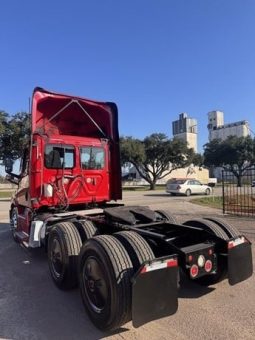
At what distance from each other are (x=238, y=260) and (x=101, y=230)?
2.33 meters

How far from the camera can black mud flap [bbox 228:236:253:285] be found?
470 centimetres

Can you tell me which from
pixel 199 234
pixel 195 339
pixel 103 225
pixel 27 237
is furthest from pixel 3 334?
pixel 27 237

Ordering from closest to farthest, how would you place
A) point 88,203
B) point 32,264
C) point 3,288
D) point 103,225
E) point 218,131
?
point 3,288 < point 103,225 < point 32,264 < point 88,203 < point 218,131

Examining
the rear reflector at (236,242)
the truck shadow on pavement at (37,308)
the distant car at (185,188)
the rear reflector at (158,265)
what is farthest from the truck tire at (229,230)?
the distant car at (185,188)

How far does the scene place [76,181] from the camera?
8.05 m

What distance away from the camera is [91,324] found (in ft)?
13.9

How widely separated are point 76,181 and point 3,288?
3.01m

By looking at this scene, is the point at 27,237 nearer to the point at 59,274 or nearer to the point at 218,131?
the point at 59,274

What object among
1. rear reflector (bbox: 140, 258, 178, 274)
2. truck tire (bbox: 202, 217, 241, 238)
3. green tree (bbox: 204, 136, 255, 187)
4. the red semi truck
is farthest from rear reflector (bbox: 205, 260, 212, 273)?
green tree (bbox: 204, 136, 255, 187)

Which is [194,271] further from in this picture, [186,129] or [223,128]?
[186,129]

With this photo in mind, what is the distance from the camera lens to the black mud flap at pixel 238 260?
470cm

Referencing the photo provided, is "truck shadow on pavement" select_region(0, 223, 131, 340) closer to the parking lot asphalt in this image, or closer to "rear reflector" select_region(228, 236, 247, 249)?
the parking lot asphalt

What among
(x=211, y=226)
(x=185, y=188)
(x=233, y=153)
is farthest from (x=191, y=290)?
(x=233, y=153)

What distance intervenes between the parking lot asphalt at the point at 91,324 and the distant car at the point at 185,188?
27361mm
